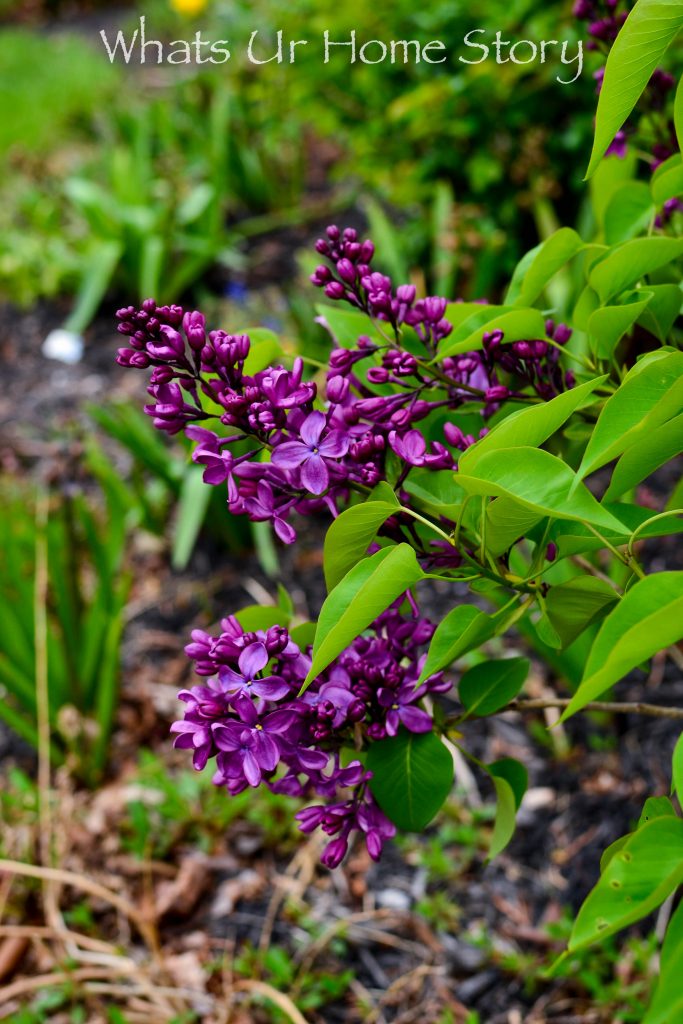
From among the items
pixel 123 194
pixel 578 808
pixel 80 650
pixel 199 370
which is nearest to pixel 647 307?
pixel 199 370

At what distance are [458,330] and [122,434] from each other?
1.39 meters

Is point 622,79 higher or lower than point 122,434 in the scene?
higher

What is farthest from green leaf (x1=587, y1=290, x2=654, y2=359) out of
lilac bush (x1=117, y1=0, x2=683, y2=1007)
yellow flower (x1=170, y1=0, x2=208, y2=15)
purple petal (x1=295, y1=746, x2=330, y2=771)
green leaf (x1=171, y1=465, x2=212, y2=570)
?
yellow flower (x1=170, y1=0, x2=208, y2=15)

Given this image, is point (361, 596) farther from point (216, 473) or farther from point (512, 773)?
point (512, 773)

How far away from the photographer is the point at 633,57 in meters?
0.66

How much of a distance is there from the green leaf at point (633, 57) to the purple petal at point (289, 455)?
0.94ft

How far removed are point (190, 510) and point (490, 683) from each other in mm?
1428

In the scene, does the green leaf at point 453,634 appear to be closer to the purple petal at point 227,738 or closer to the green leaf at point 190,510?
the purple petal at point 227,738

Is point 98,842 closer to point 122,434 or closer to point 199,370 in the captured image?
point 122,434

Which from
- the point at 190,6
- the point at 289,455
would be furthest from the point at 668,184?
the point at 190,6

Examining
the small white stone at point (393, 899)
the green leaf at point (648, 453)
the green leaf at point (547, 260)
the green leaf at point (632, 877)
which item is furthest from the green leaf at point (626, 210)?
the small white stone at point (393, 899)

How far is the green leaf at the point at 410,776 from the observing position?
83 cm

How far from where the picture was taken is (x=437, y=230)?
2.71 m

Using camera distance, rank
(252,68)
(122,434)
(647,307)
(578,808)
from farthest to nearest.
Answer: (252,68), (122,434), (578,808), (647,307)
